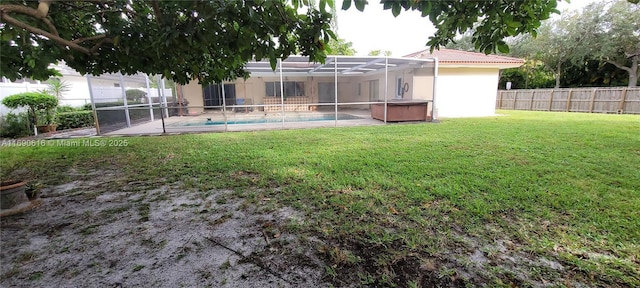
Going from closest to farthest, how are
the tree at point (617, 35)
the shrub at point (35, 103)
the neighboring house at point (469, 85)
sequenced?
the shrub at point (35, 103) < the neighboring house at point (469, 85) < the tree at point (617, 35)

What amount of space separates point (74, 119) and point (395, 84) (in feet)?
43.6

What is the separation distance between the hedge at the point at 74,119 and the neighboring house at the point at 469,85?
13433 mm

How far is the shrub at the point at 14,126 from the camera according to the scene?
824 cm

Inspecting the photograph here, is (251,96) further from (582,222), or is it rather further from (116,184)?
(582,222)

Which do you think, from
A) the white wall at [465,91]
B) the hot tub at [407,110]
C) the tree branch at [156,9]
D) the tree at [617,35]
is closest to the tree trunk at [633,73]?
the tree at [617,35]

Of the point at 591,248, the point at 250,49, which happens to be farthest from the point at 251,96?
the point at 591,248

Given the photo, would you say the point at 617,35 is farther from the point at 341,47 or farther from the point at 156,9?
the point at 156,9

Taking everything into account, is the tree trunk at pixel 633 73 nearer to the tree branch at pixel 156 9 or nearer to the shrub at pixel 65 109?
the tree branch at pixel 156 9

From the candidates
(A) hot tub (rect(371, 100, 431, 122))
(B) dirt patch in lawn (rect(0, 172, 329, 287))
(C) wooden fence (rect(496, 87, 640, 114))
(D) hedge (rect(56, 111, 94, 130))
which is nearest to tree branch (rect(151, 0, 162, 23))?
(B) dirt patch in lawn (rect(0, 172, 329, 287))

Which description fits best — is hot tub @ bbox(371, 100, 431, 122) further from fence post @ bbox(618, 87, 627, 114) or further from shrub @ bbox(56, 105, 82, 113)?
shrub @ bbox(56, 105, 82, 113)

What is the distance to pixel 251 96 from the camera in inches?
678

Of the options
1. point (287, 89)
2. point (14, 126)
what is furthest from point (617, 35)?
point (14, 126)

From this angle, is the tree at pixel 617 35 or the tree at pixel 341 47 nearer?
the tree at pixel 617 35

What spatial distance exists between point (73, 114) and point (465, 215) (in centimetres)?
1241
